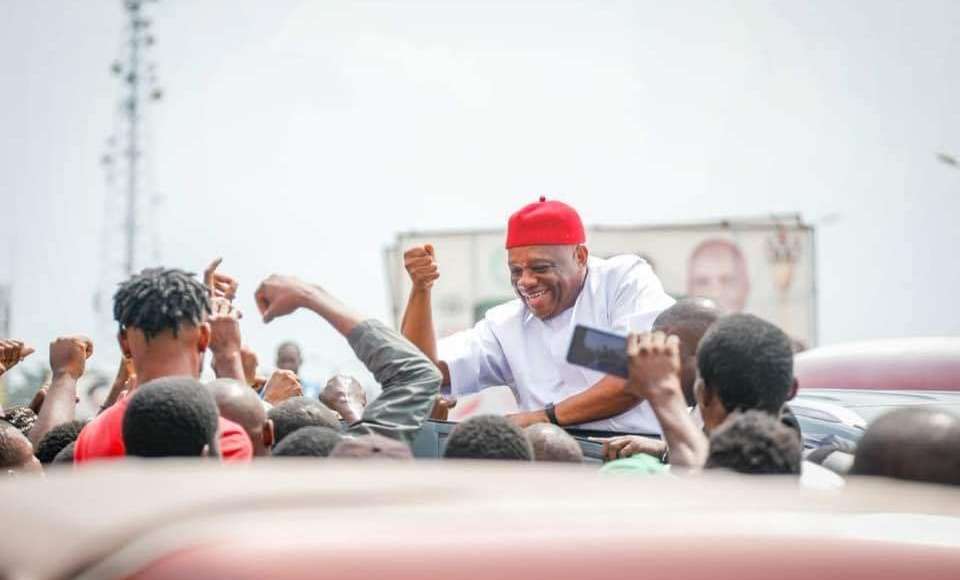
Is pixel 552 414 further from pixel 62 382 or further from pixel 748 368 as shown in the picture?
pixel 748 368

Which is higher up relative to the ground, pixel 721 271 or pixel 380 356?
pixel 721 271

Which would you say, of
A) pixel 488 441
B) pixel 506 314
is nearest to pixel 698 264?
pixel 506 314

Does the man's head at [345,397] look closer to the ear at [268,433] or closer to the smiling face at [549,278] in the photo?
the smiling face at [549,278]

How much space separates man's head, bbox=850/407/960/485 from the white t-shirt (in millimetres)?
2376

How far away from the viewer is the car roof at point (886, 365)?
6520 mm

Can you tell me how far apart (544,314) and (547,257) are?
0.20 meters

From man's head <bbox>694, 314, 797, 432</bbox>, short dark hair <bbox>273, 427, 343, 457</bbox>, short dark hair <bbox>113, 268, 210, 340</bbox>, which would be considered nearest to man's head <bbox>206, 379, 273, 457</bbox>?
short dark hair <bbox>113, 268, 210, 340</bbox>

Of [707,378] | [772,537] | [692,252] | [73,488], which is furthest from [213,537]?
[692,252]

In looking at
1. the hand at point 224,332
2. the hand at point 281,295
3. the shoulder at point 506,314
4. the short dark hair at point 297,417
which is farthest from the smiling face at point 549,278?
the hand at point 281,295

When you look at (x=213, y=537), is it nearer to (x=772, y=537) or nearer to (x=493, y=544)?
(x=493, y=544)

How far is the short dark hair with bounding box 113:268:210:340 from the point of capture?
330cm

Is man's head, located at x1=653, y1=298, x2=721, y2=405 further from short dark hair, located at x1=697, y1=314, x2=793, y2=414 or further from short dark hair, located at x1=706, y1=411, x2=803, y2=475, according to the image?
short dark hair, located at x1=706, y1=411, x2=803, y2=475

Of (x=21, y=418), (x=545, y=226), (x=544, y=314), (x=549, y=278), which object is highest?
(x=545, y=226)

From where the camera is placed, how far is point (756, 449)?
2.27 m
